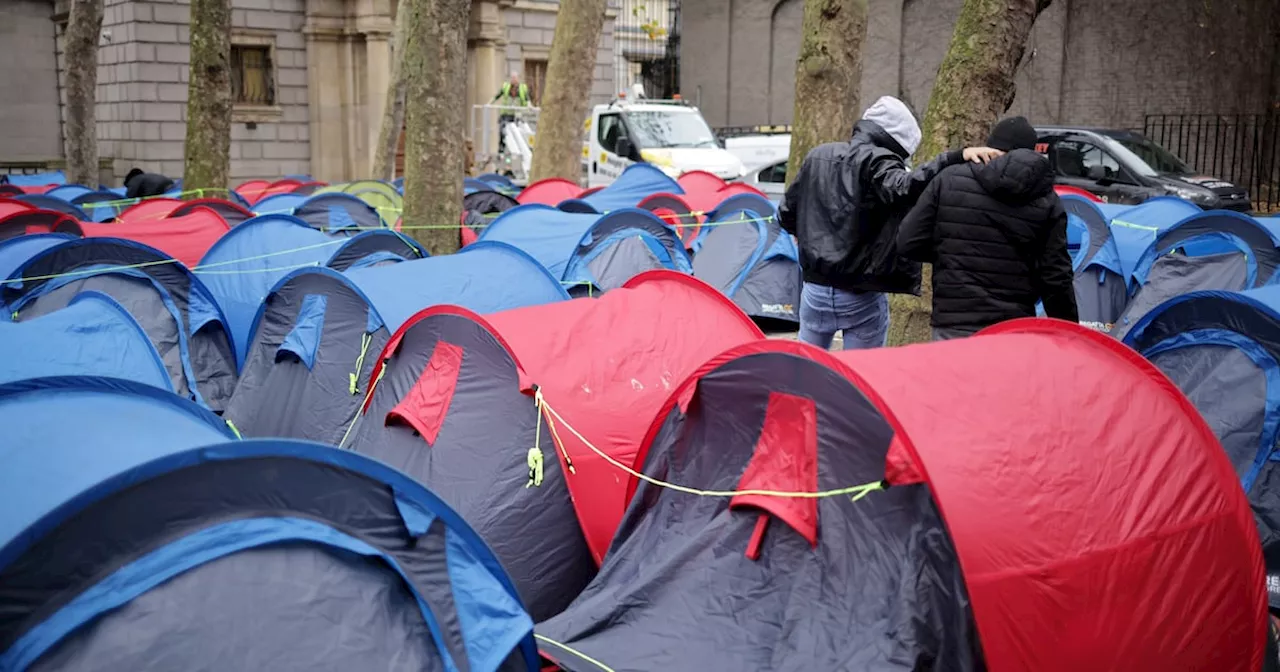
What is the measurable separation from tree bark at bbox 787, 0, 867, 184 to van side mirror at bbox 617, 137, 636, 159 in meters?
8.78

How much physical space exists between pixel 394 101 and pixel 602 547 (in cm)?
1504

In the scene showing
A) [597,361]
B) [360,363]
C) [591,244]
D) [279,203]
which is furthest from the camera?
[279,203]

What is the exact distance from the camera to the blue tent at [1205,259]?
Result: 8.03 m

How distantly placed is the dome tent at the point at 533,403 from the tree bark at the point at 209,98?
35.0ft

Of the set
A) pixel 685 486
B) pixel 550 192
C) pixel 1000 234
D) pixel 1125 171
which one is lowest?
pixel 685 486

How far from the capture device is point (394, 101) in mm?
18641

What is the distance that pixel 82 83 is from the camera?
18641mm

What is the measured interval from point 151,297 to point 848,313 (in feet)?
16.4

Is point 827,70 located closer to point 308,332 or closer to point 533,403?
point 308,332

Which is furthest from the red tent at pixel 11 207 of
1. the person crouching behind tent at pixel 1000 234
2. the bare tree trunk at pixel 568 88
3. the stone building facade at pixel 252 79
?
the stone building facade at pixel 252 79

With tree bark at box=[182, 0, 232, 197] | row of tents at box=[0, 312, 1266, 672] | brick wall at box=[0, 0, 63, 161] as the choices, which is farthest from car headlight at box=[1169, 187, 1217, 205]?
brick wall at box=[0, 0, 63, 161]

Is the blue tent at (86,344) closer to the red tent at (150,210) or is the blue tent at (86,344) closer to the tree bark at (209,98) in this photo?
the red tent at (150,210)

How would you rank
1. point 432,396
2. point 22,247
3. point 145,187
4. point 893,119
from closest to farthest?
point 432,396 < point 893,119 < point 22,247 < point 145,187

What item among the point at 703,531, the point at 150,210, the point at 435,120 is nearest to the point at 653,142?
the point at 150,210
